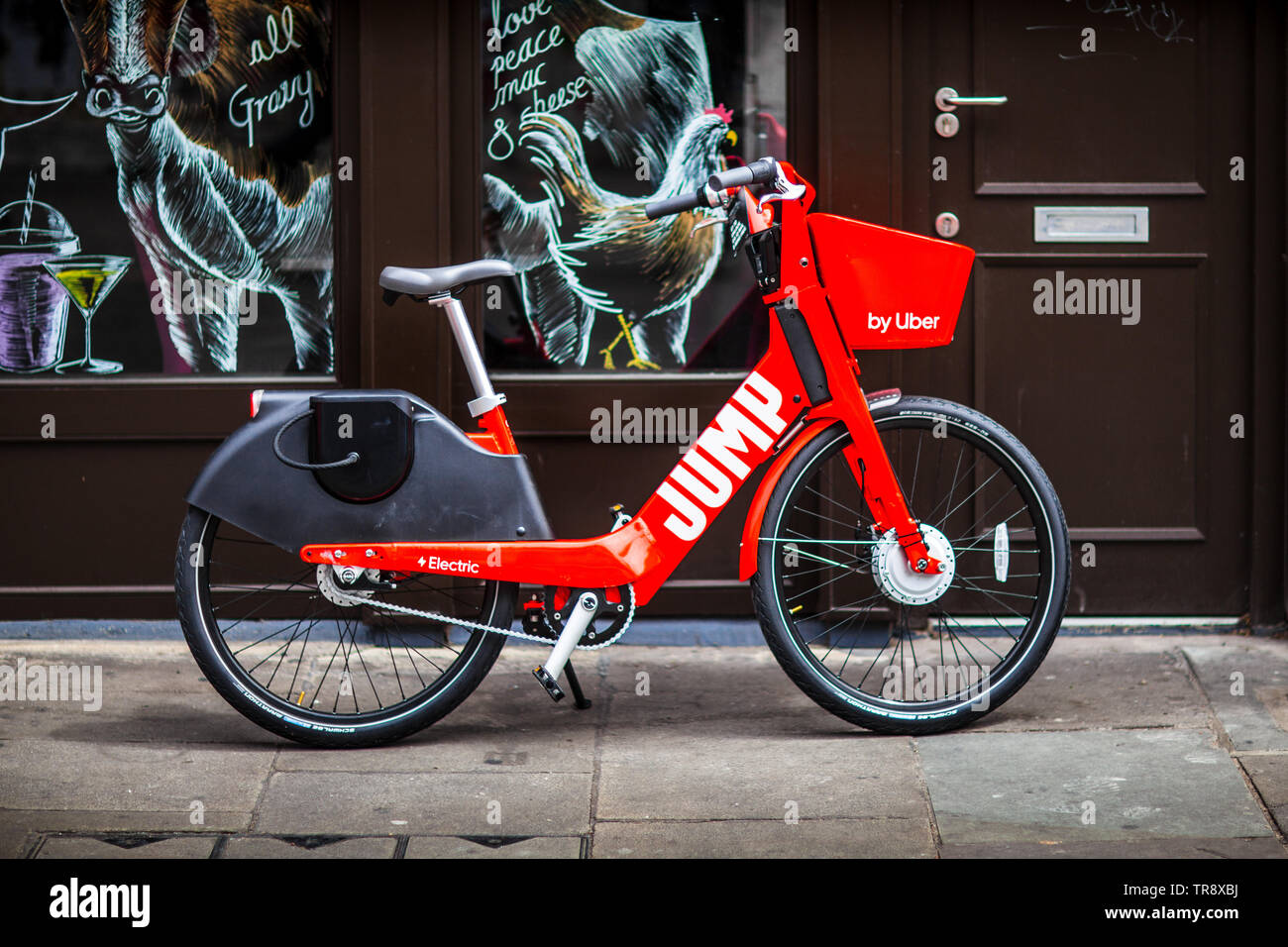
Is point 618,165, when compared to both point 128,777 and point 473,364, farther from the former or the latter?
point 128,777

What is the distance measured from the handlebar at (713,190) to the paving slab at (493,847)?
1.58m

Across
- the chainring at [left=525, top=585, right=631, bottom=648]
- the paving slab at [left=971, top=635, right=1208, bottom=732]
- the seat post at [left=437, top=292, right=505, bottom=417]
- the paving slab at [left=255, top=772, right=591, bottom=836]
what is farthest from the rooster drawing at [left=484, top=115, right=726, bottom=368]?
the paving slab at [left=255, top=772, right=591, bottom=836]

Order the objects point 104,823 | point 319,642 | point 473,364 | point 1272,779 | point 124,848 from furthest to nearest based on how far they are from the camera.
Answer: point 319,642, point 473,364, point 1272,779, point 104,823, point 124,848

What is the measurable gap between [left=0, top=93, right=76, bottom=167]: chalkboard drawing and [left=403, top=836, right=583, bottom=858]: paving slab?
9.53 ft

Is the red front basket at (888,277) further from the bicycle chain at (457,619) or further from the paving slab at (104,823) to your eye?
the paving slab at (104,823)

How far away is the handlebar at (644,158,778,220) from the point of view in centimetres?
395

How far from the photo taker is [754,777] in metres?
3.91

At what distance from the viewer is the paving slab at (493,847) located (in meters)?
3.41

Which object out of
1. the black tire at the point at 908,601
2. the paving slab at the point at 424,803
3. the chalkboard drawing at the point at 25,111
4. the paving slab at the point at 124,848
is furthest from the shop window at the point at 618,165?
the paving slab at the point at 124,848

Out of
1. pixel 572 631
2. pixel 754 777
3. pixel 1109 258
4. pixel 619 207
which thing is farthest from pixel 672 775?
pixel 1109 258

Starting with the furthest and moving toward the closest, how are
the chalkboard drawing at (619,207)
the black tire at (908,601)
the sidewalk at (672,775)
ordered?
the chalkboard drawing at (619,207)
the black tire at (908,601)
the sidewalk at (672,775)

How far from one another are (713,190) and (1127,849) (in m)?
1.88

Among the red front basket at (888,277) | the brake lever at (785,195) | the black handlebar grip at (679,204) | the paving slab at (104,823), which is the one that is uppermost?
the brake lever at (785,195)

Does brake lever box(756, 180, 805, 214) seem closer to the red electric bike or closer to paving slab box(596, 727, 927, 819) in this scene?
the red electric bike
